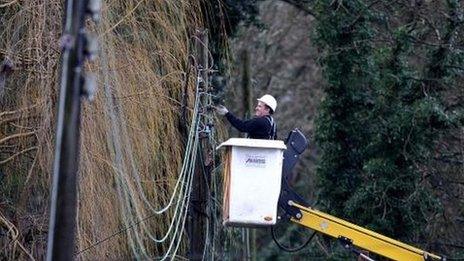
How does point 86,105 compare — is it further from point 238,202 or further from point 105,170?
point 238,202

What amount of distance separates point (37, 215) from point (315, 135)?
10.8 metres

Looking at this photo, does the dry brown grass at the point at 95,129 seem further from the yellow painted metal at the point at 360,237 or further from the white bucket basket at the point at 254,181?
the yellow painted metal at the point at 360,237

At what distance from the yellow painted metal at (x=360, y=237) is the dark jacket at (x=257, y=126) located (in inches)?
52.2

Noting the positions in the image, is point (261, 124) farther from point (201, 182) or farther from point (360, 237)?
point (360, 237)

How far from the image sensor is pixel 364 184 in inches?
942

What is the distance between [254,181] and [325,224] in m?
1.73

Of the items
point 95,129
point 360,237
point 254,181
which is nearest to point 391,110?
point 360,237

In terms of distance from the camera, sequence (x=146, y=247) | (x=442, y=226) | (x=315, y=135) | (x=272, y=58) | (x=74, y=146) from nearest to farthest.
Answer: (x=74, y=146) < (x=146, y=247) < (x=442, y=226) < (x=315, y=135) < (x=272, y=58)

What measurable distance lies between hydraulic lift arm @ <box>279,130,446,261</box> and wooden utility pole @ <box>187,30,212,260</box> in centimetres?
133

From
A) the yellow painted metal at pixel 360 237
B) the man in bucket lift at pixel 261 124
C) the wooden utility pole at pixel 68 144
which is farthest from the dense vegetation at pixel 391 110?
the wooden utility pole at pixel 68 144

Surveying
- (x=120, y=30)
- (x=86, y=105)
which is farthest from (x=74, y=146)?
(x=120, y=30)

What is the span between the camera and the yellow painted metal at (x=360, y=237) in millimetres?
17094

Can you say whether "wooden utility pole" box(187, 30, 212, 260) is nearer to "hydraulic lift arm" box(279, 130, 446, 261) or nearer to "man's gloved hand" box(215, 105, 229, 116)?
"man's gloved hand" box(215, 105, 229, 116)

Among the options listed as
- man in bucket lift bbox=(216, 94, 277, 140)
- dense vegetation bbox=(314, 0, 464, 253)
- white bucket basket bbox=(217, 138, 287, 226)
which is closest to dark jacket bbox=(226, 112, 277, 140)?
man in bucket lift bbox=(216, 94, 277, 140)
